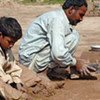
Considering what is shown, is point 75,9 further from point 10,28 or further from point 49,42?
point 10,28

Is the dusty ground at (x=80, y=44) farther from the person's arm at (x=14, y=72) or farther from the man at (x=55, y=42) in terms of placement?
the person's arm at (x=14, y=72)

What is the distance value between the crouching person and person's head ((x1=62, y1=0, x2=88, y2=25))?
1.24 meters

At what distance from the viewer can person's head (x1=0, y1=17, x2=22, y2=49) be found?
554cm

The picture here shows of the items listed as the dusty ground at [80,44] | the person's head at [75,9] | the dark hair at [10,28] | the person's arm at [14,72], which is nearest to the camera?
the dark hair at [10,28]

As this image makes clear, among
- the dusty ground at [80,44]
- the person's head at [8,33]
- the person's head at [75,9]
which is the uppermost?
the person's head at [8,33]

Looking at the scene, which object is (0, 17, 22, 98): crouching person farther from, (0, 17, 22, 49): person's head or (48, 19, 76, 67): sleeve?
(48, 19, 76, 67): sleeve

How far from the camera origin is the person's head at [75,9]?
6605 millimetres

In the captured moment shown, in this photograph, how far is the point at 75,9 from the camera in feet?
21.7

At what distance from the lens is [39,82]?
642 centimetres

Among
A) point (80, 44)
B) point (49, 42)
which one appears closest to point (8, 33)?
point (49, 42)

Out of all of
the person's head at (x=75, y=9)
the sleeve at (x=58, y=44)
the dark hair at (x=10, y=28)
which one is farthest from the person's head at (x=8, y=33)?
the person's head at (x=75, y=9)

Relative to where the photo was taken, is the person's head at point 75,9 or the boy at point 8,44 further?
the person's head at point 75,9

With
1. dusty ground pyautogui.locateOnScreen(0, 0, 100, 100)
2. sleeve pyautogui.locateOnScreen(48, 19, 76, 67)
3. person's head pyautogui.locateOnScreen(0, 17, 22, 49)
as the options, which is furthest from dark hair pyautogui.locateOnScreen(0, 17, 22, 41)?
dusty ground pyautogui.locateOnScreen(0, 0, 100, 100)

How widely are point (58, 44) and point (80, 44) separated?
4.80 m
